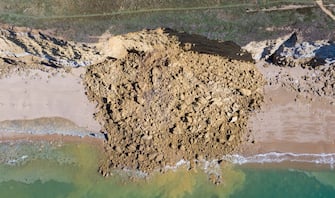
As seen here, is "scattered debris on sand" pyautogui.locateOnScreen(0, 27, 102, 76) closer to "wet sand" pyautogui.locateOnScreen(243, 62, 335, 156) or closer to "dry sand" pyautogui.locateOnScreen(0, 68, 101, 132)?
"dry sand" pyautogui.locateOnScreen(0, 68, 101, 132)

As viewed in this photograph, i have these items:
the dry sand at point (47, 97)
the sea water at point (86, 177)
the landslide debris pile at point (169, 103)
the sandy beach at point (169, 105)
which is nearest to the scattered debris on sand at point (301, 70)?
the sandy beach at point (169, 105)

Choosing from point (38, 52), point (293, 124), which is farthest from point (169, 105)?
point (38, 52)

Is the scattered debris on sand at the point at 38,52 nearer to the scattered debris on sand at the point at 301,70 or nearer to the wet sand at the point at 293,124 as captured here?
the scattered debris on sand at the point at 301,70

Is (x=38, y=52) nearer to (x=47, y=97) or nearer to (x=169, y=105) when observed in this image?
(x=47, y=97)

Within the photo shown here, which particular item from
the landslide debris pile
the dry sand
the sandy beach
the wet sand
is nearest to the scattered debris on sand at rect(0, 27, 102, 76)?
the sandy beach

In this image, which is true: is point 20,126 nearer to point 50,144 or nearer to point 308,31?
point 50,144

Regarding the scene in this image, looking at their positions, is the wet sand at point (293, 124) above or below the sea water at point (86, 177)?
above

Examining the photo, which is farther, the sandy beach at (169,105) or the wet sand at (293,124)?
the wet sand at (293,124)

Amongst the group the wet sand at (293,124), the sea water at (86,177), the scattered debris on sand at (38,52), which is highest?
the scattered debris on sand at (38,52)
